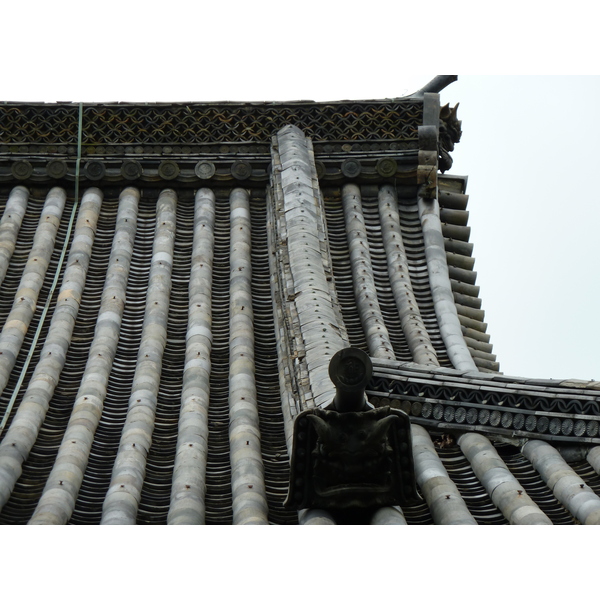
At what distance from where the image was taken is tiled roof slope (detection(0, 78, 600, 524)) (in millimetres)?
10562

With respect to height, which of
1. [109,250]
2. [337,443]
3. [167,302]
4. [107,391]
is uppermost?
[109,250]

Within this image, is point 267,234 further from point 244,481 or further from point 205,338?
point 244,481

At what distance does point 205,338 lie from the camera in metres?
13.2

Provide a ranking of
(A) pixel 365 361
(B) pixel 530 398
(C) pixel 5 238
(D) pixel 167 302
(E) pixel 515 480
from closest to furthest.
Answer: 1. (A) pixel 365 361
2. (E) pixel 515 480
3. (B) pixel 530 398
4. (D) pixel 167 302
5. (C) pixel 5 238

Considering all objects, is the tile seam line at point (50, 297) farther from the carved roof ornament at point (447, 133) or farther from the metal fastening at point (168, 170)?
the carved roof ornament at point (447, 133)

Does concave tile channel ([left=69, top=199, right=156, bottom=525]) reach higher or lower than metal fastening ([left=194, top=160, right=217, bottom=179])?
lower

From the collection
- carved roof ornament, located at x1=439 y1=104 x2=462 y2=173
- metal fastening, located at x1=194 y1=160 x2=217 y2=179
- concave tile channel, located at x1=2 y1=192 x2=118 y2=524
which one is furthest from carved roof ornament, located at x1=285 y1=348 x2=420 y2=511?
carved roof ornament, located at x1=439 y1=104 x2=462 y2=173

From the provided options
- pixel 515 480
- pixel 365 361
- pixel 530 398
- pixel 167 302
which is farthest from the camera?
pixel 167 302

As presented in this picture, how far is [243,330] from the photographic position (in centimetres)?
1330

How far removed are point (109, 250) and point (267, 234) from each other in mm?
1779

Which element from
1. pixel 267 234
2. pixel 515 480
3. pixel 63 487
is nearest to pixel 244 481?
pixel 63 487

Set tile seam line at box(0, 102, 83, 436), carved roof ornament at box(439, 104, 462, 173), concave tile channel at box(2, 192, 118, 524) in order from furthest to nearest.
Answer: carved roof ornament at box(439, 104, 462, 173) → tile seam line at box(0, 102, 83, 436) → concave tile channel at box(2, 192, 118, 524)
